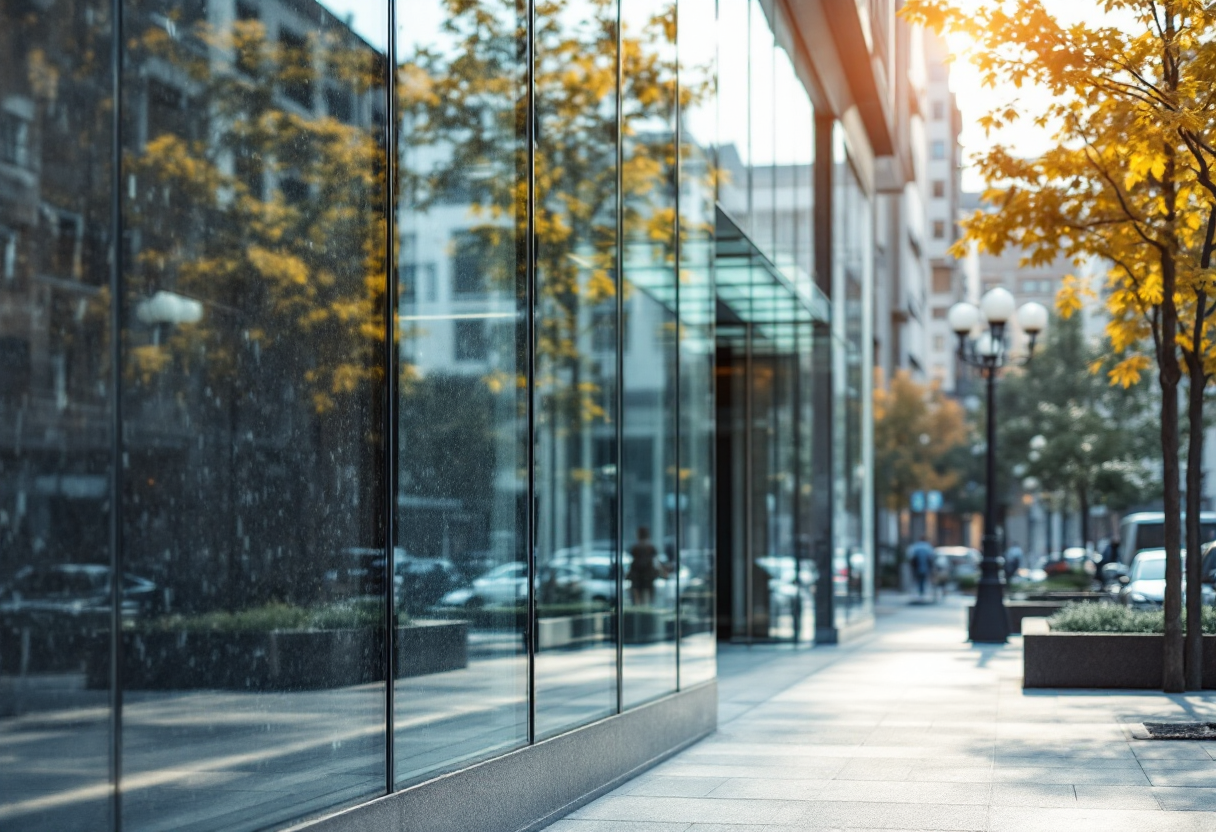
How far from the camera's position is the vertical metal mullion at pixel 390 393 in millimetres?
7062

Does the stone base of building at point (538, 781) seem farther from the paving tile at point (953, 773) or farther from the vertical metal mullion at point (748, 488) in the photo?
the vertical metal mullion at point (748, 488)

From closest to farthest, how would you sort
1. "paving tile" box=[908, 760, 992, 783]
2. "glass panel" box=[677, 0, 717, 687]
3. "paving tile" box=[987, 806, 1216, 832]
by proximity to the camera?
"paving tile" box=[987, 806, 1216, 832], "paving tile" box=[908, 760, 992, 783], "glass panel" box=[677, 0, 717, 687]

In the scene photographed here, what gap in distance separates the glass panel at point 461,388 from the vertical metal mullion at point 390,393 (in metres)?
0.10

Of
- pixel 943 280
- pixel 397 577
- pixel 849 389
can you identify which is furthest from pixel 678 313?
pixel 943 280

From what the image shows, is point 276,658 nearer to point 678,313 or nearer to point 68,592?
point 68,592

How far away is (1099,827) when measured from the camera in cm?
820

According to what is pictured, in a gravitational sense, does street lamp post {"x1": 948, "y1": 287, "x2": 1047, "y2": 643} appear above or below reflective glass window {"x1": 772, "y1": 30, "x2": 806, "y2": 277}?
below

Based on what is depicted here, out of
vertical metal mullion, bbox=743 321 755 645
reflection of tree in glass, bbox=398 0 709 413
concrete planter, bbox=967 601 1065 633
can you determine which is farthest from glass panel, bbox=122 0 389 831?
concrete planter, bbox=967 601 1065 633

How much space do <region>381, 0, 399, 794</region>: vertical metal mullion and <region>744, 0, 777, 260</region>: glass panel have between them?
11456 millimetres

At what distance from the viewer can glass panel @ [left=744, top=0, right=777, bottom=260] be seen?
61.1 feet

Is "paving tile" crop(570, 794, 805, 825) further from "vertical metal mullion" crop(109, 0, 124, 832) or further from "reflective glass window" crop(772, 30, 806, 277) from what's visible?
"reflective glass window" crop(772, 30, 806, 277)

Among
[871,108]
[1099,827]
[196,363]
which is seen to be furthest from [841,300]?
[196,363]

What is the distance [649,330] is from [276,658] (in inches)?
291

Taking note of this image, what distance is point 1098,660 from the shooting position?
1575cm
